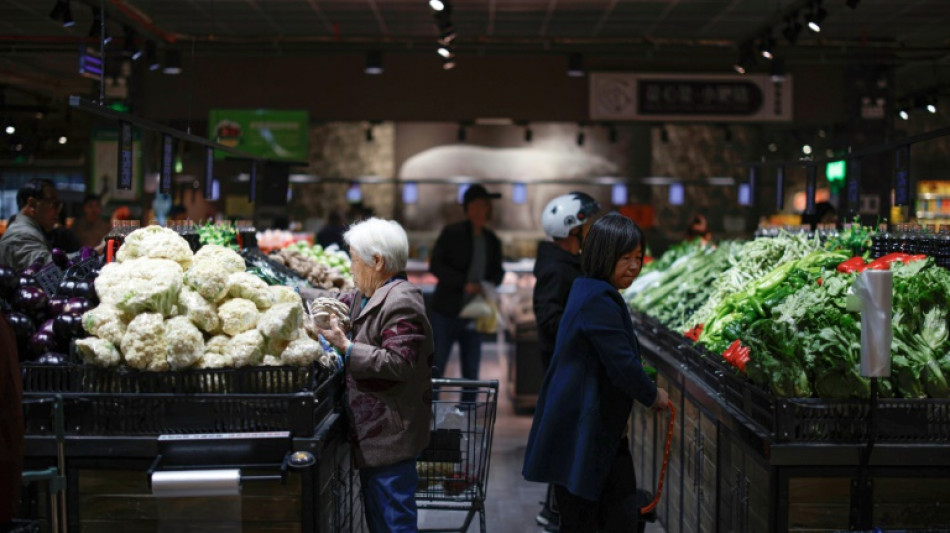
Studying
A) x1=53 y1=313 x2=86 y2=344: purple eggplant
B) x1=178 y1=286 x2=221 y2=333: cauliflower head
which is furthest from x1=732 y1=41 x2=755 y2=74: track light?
x1=53 y1=313 x2=86 y2=344: purple eggplant

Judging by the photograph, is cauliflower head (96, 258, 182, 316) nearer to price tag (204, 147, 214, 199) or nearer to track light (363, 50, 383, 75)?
price tag (204, 147, 214, 199)

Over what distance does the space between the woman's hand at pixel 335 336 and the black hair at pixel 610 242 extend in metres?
0.97

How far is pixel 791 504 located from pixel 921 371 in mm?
711

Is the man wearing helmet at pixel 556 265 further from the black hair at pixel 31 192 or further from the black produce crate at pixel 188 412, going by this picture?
the black hair at pixel 31 192

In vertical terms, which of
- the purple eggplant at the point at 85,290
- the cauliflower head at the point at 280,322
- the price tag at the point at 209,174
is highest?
the price tag at the point at 209,174

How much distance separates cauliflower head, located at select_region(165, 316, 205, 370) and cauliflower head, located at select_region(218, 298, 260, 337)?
0.45 feet

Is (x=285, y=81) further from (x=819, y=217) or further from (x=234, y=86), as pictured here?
(x=819, y=217)

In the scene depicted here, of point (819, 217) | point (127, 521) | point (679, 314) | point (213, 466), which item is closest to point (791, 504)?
point (213, 466)

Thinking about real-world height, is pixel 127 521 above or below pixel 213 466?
below

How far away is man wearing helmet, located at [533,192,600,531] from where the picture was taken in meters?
5.08

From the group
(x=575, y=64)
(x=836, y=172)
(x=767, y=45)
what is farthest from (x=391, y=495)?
(x=836, y=172)

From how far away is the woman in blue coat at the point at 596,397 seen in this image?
11.3 ft

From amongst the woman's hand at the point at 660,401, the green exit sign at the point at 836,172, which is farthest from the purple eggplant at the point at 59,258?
the green exit sign at the point at 836,172

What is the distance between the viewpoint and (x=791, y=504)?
130 inches
